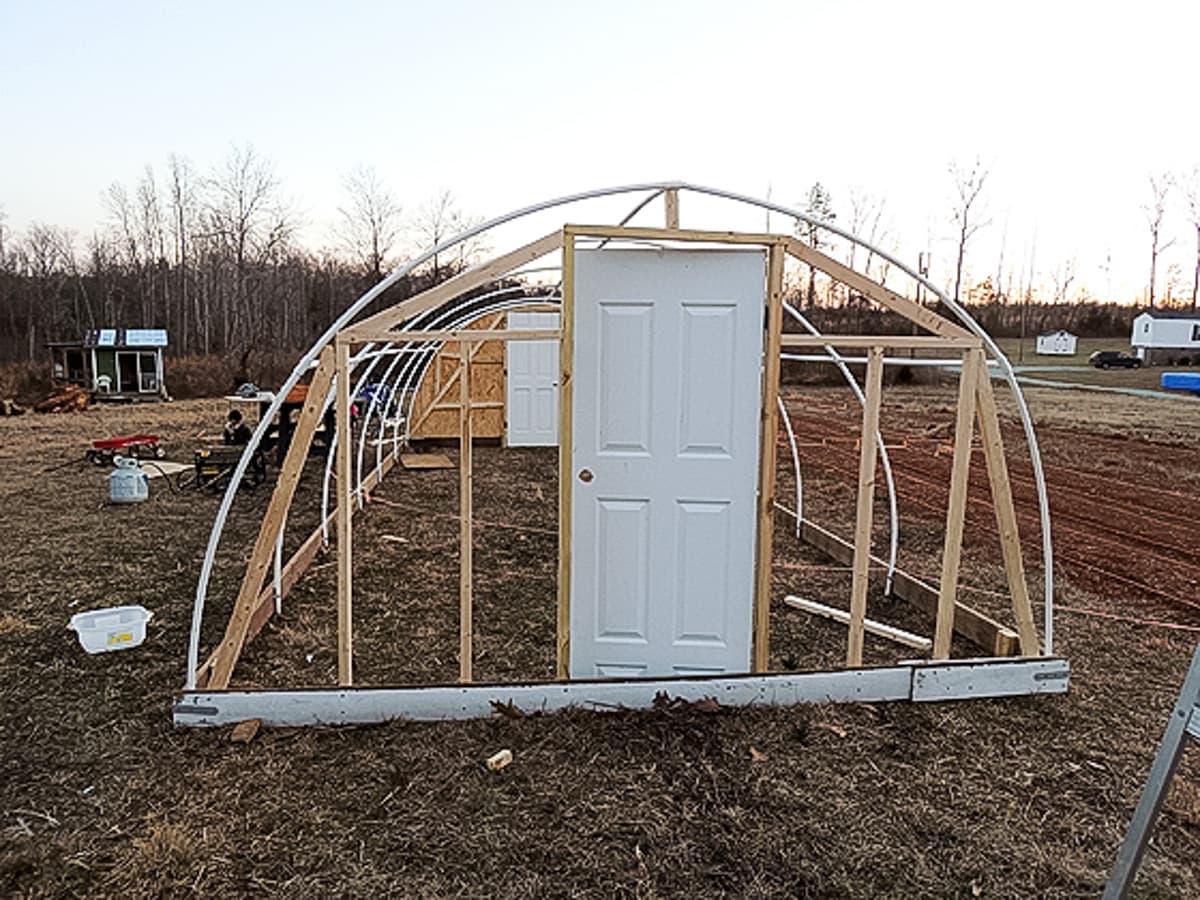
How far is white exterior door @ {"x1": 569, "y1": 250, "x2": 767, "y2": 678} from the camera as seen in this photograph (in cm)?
361

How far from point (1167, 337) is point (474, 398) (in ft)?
123

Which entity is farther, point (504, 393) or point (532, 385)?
point (504, 393)

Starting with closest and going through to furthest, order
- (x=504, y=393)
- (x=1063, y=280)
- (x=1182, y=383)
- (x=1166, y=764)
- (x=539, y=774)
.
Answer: (x=1166, y=764), (x=539, y=774), (x=504, y=393), (x=1182, y=383), (x=1063, y=280)

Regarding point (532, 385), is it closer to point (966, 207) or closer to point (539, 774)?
point (539, 774)

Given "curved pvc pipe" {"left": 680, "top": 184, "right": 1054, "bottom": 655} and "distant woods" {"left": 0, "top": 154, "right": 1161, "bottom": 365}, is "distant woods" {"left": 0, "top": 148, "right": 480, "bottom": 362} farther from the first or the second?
"curved pvc pipe" {"left": 680, "top": 184, "right": 1054, "bottom": 655}

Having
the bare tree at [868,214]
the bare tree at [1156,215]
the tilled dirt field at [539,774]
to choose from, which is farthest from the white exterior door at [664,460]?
the bare tree at [1156,215]

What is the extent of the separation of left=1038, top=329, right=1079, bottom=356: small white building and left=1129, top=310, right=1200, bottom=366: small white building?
2745mm

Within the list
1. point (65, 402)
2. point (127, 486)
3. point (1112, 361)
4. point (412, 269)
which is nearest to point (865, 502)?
point (412, 269)

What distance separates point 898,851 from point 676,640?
4.55ft

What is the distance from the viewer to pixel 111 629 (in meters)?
4.38

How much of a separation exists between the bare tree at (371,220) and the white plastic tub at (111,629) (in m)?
27.2

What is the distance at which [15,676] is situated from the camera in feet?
13.5

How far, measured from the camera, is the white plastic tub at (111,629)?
4.32m

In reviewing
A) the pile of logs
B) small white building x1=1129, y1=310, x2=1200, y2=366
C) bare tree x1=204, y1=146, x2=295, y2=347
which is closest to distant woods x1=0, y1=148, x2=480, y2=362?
bare tree x1=204, y1=146, x2=295, y2=347
